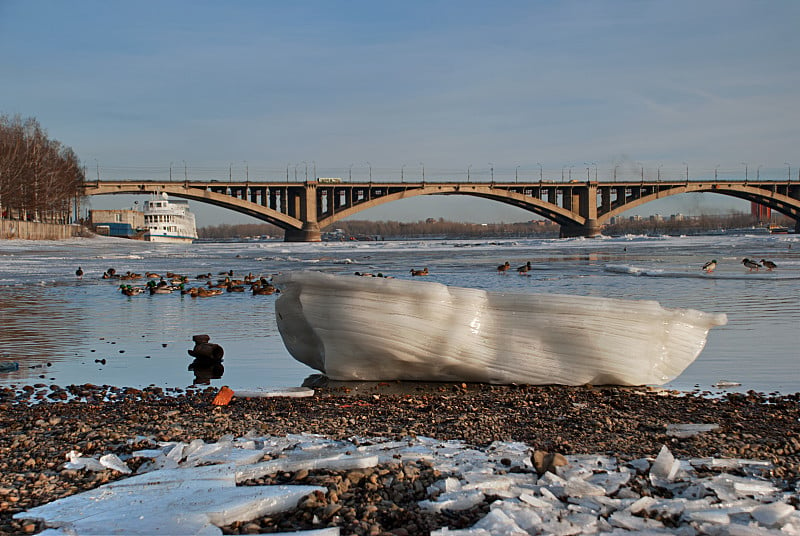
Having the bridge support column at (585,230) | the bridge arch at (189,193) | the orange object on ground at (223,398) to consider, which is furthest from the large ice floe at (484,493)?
the bridge support column at (585,230)

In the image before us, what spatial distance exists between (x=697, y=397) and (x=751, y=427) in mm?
1119

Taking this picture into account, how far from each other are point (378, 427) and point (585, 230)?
91.2 metres

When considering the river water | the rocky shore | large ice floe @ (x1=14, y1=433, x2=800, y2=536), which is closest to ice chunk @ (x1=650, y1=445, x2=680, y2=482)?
large ice floe @ (x1=14, y1=433, x2=800, y2=536)

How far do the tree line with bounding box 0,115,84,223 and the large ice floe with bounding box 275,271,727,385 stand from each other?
55.4m

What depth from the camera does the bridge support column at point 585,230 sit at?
91750 millimetres

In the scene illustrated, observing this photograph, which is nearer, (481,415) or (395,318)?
(481,415)

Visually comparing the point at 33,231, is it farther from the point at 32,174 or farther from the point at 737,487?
the point at 737,487

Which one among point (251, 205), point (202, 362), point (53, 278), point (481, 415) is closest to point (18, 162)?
point (251, 205)

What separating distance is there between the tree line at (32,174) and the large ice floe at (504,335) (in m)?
55.4

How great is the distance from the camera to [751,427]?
15.2ft

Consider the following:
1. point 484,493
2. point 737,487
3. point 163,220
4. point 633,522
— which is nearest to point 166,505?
point 484,493

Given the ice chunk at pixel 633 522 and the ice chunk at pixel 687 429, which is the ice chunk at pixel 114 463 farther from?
the ice chunk at pixel 687 429

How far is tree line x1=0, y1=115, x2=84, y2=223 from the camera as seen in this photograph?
5491 centimetres

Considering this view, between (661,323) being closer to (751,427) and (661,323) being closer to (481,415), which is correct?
(751,427)
